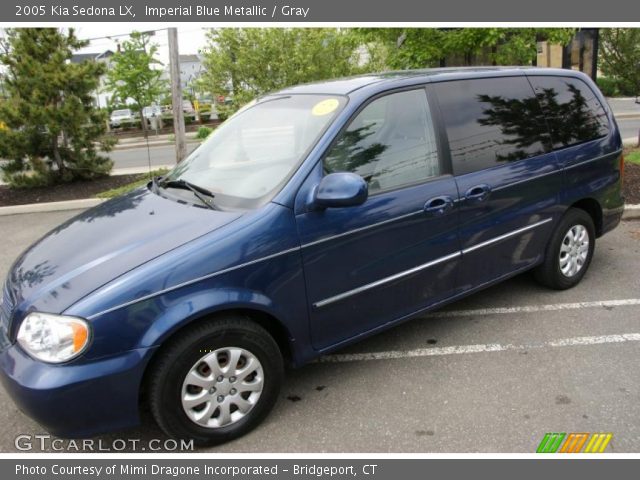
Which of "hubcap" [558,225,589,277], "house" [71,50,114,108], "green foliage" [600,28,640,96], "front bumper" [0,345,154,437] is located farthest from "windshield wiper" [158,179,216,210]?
"green foliage" [600,28,640,96]

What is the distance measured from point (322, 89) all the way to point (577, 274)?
271cm

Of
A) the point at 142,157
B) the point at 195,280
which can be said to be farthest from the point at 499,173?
the point at 142,157

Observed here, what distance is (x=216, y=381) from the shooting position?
105 inches

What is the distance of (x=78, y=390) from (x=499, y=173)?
114 inches

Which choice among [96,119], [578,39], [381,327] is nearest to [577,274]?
[381,327]

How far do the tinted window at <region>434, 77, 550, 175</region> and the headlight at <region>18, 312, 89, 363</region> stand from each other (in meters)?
2.40

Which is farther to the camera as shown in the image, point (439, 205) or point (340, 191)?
point (439, 205)

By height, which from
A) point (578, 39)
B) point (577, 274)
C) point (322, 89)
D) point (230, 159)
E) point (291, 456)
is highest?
point (578, 39)

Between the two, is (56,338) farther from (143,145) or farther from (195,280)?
(143,145)

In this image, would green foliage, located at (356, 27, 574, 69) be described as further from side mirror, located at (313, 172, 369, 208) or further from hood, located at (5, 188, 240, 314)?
hood, located at (5, 188, 240, 314)

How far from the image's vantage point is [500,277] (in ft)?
12.7

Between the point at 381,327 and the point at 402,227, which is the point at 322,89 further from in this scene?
the point at 381,327

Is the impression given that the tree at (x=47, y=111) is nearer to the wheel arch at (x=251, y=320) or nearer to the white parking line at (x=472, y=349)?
the white parking line at (x=472, y=349)

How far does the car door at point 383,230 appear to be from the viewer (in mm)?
2920
